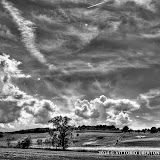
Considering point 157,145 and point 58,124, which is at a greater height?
point 58,124

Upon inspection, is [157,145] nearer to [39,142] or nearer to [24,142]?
[24,142]

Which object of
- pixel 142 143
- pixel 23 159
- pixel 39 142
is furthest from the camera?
pixel 39 142

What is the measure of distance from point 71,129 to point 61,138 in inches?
228

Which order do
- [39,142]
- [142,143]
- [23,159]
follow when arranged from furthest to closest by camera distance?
[39,142], [142,143], [23,159]

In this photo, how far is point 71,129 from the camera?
12475 centimetres

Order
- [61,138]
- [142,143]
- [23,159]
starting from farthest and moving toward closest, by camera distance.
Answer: [142,143] < [61,138] < [23,159]

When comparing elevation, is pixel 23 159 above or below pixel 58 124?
below

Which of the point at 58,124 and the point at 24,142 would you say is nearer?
the point at 58,124

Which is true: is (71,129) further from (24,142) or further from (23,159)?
(23,159)

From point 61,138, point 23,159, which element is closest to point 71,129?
point 61,138

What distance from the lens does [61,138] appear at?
123375 mm

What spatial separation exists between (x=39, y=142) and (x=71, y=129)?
78806mm

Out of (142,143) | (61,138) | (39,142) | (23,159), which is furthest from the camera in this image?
(39,142)

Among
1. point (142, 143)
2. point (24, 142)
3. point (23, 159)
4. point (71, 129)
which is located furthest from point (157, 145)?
point (23, 159)
